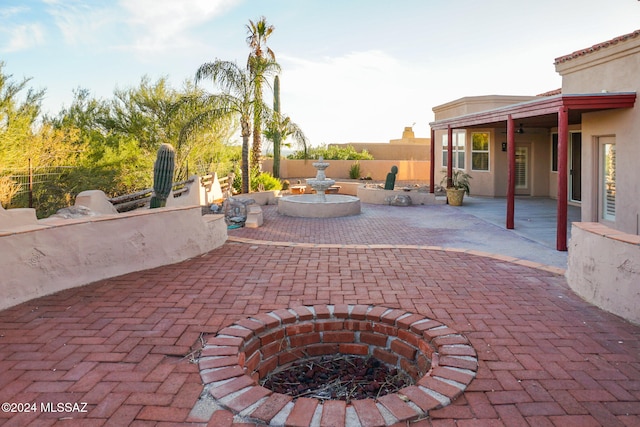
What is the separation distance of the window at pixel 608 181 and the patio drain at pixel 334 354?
23.5 ft

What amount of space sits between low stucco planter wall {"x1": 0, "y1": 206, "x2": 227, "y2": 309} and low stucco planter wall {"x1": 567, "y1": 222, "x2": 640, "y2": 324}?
5184mm

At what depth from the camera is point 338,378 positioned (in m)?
3.68

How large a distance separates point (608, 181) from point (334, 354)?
8115 millimetres

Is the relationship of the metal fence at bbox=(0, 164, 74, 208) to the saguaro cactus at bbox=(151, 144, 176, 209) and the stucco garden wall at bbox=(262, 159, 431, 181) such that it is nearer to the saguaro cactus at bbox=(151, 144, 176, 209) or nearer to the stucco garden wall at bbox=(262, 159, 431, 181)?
the saguaro cactus at bbox=(151, 144, 176, 209)

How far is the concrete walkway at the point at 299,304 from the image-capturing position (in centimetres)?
272

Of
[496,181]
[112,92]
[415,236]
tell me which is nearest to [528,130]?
[496,181]

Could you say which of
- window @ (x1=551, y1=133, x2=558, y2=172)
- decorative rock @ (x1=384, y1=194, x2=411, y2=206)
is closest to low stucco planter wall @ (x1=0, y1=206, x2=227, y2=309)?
decorative rock @ (x1=384, y1=194, x2=411, y2=206)

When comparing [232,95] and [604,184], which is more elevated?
[232,95]

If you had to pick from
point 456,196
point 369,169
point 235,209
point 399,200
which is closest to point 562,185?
point 456,196

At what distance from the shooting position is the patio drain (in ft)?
8.79

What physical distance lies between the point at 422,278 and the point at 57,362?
13.2 feet
